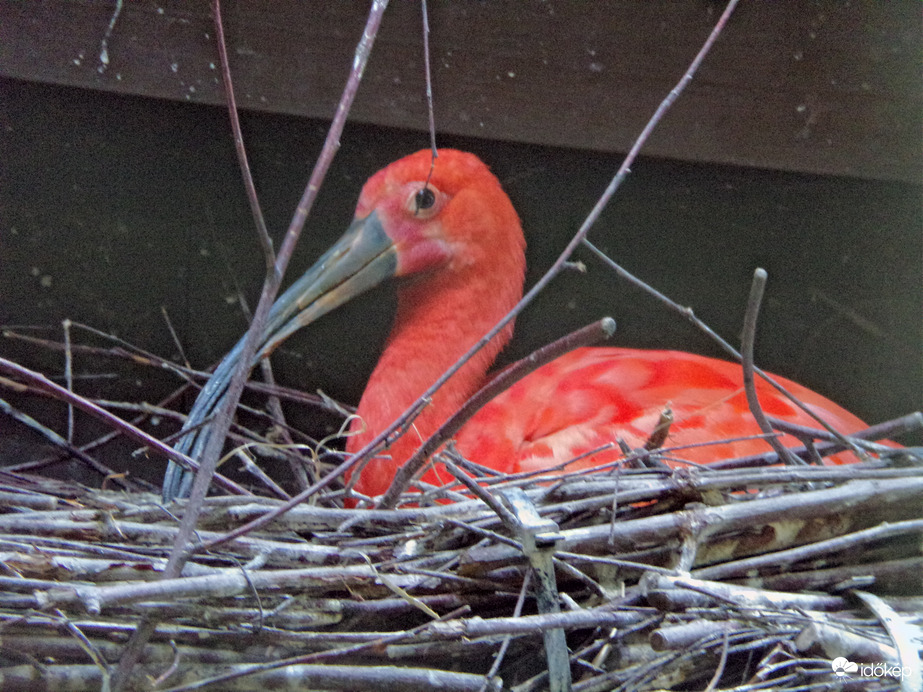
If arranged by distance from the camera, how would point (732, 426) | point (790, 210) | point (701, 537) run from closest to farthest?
point (701, 537) < point (732, 426) < point (790, 210)

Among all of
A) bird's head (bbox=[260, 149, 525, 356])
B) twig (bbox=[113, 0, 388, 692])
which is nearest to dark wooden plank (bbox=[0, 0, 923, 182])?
bird's head (bbox=[260, 149, 525, 356])

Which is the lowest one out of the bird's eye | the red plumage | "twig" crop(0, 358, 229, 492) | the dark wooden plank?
"twig" crop(0, 358, 229, 492)

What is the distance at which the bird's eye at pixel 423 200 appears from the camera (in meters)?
0.97

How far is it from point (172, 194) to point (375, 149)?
0.84 ft

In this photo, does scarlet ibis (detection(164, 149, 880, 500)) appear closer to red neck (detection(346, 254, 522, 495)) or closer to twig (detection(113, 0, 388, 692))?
red neck (detection(346, 254, 522, 495))

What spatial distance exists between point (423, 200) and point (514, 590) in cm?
54

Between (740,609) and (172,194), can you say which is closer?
(740,609)

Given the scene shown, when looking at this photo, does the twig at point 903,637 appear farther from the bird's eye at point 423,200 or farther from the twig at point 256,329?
the bird's eye at point 423,200

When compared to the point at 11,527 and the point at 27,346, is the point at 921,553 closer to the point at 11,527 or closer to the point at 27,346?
the point at 11,527

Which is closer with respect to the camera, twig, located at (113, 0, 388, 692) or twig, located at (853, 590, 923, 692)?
twig, located at (113, 0, 388, 692)

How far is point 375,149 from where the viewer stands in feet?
3.37

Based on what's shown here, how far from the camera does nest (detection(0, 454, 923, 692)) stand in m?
0.51

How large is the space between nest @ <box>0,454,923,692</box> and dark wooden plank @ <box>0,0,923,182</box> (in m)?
0.47

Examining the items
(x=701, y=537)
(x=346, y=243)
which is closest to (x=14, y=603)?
(x=701, y=537)
